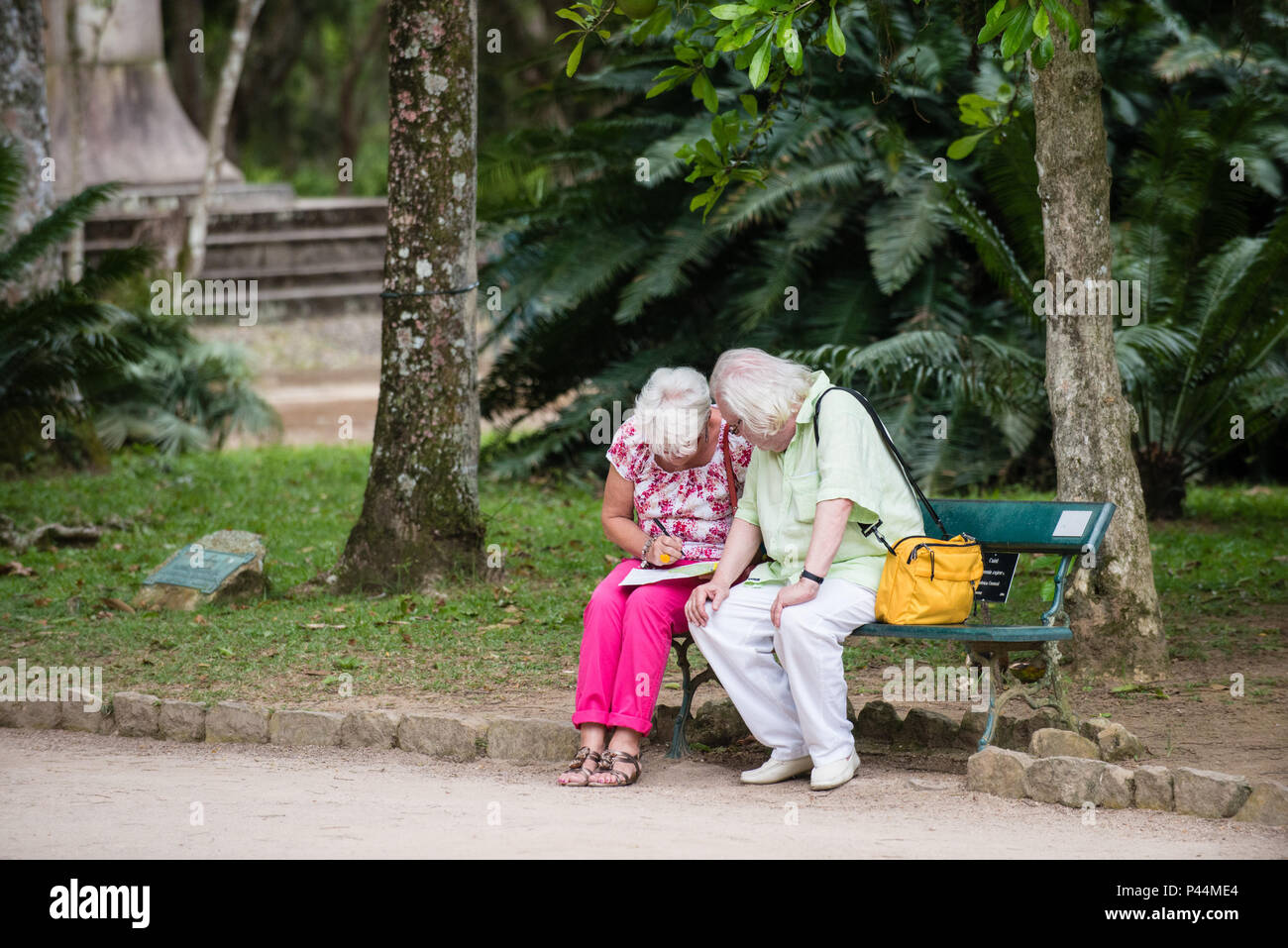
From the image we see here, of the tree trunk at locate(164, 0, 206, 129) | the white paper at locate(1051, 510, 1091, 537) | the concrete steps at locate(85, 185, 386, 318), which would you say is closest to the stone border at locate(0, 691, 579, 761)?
the white paper at locate(1051, 510, 1091, 537)

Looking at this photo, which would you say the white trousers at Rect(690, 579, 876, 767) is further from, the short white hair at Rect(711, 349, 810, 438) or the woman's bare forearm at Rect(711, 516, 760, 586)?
the short white hair at Rect(711, 349, 810, 438)

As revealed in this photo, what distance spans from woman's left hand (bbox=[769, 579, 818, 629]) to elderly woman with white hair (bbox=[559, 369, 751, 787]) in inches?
17.3

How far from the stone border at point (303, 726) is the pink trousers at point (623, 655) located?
0.34 m

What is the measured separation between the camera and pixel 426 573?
7582mm

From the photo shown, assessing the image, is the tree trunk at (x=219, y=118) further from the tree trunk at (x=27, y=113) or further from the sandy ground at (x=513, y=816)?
the sandy ground at (x=513, y=816)

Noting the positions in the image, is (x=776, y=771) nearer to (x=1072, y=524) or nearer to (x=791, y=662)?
(x=791, y=662)

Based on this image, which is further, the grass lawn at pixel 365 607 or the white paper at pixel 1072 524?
the grass lawn at pixel 365 607

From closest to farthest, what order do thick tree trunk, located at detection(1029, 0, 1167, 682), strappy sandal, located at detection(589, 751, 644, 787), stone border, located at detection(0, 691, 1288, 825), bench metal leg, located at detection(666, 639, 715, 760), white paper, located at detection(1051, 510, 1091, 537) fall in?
stone border, located at detection(0, 691, 1288, 825), strappy sandal, located at detection(589, 751, 644, 787), white paper, located at detection(1051, 510, 1091, 537), bench metal leg, located at detection(666, 639, 715, 760), thick tree trunk, located at detection(1029, 0, 1167, 682)

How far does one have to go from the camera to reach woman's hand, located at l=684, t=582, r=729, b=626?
4812mm

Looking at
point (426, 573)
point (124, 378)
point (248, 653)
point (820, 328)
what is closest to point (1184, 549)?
point (820, 328)

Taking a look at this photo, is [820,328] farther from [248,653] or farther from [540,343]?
[248,653]

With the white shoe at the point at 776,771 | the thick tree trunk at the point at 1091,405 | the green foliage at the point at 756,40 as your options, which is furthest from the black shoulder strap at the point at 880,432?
the thick tree trunk at the point at 1091,405

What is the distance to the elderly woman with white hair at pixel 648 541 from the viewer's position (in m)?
4.81

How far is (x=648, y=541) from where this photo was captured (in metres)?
5.13
